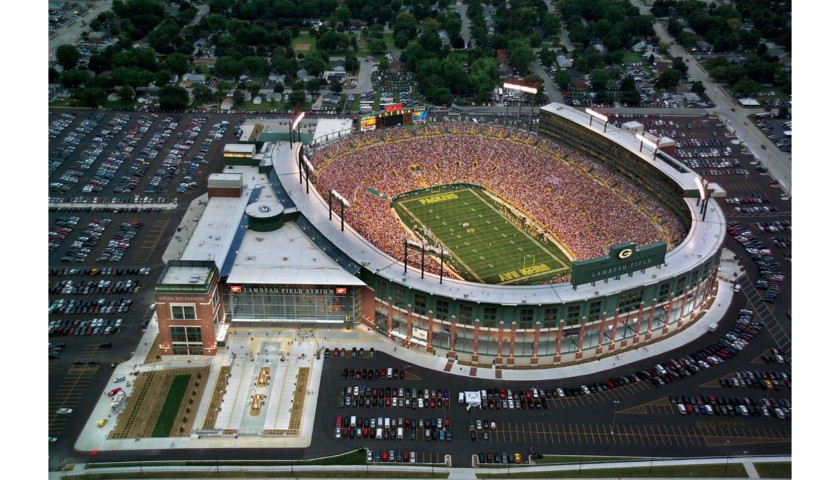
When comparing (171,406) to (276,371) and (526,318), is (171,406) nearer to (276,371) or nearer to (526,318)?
(276,371)

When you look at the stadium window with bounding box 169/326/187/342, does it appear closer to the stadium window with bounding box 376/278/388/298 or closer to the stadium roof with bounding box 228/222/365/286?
the stadium roof with bounding box 228/222/365/286

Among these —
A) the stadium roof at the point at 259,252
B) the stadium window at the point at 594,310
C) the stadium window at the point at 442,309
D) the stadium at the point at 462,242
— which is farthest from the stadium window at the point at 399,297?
the stadium window at the point at 594,310

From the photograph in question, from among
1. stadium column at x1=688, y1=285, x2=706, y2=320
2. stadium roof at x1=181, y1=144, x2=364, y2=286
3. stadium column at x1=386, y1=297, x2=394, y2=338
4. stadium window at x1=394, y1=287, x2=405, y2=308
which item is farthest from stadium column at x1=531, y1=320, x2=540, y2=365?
stadium column at x1=688, y1=285, x2=706, y2=320

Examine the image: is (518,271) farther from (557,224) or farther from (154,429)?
(154,429)

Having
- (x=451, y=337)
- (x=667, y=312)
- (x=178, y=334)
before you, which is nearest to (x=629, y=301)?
(x=667, y=312)

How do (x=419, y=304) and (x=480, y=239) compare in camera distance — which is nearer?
(x=419, y=304)

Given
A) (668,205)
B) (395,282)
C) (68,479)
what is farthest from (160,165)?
(668,205)
